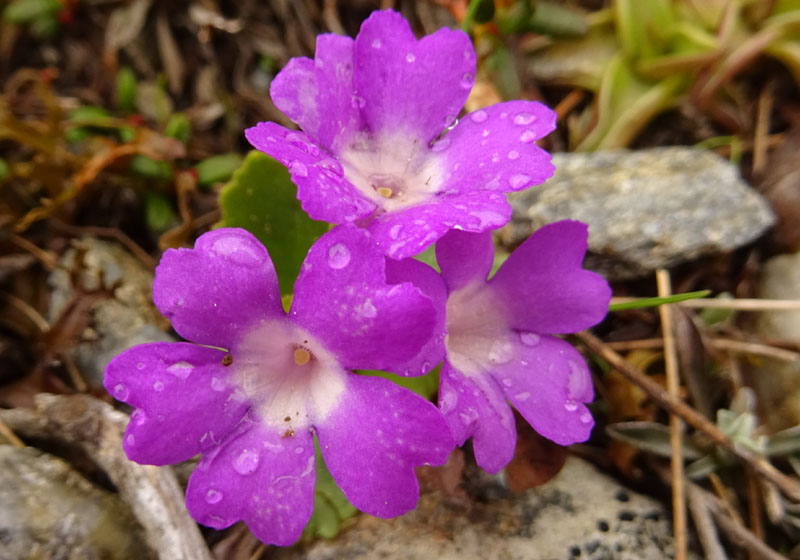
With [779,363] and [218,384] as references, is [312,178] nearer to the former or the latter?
[218,384]

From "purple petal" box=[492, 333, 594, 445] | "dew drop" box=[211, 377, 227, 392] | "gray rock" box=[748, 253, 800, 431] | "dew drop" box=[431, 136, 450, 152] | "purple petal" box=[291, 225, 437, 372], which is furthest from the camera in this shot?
"gray rock" box=[748, 253, 800, 431]

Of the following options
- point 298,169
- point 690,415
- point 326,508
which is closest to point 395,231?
point 298,169

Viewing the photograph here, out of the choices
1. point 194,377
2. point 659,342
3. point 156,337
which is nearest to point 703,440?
point 659,342

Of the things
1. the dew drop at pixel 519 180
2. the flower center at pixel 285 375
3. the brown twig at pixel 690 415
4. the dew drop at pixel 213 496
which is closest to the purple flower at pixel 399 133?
the dew drop at pixel 519 180

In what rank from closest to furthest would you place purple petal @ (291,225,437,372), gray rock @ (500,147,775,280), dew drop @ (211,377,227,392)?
purple petal @ (291,225,437,372)
dew drop @ (211,377,227,392)
gray rock @ (500,147,775,280)

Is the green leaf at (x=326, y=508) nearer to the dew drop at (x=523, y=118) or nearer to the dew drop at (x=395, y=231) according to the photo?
the dew drop at (x=395, y=231)

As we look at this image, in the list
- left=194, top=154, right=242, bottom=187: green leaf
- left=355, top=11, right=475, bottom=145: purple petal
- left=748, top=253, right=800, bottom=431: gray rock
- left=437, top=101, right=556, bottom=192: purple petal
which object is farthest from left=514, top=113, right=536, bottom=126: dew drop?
left=194, top=154, right=242, bottom=187: green leaf

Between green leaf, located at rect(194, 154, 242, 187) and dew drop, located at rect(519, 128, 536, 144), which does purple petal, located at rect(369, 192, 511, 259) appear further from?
green leaf, located at rect(194, 154, 242, 187)
